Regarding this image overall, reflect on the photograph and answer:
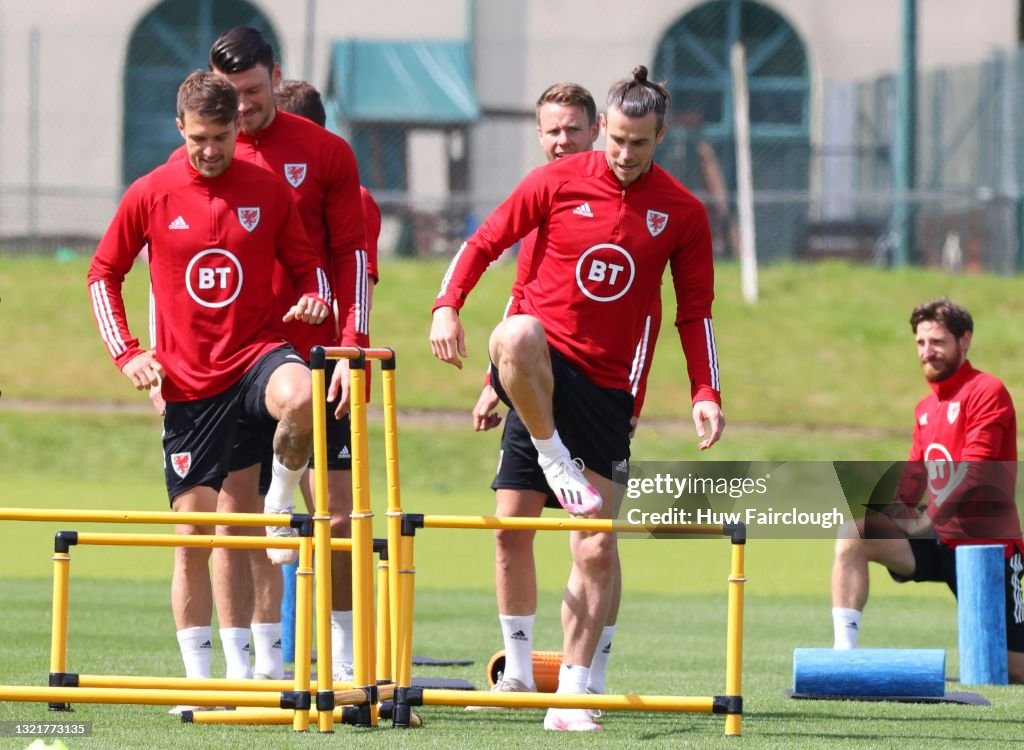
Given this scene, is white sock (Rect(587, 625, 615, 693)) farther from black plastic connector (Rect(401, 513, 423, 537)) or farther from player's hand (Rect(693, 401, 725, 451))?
black plastic connector (Rect(401, 513, 423, 537))

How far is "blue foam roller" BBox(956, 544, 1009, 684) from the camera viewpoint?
8000 mm

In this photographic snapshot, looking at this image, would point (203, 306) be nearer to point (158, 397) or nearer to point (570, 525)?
point (158, 397)

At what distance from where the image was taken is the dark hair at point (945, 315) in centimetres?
848

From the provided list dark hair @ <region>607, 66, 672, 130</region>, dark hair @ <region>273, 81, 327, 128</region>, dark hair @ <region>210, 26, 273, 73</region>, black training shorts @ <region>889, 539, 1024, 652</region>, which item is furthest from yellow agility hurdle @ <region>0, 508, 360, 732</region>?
black training shorts @ <region>889, 539, 1024, 652</region>

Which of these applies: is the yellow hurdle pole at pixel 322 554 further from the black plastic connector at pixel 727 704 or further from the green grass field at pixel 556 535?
the black plastic connector at pixel 727 704

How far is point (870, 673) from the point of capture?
7234 millimetres

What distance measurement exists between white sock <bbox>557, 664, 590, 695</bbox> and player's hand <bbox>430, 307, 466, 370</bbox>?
1137 millimetres

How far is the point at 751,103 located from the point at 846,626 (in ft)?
58.1

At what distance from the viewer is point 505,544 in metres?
6.61

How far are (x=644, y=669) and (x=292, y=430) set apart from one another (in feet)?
9.35

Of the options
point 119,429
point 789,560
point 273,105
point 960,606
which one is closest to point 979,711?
point 960,606

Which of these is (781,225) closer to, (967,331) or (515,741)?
(967,331)

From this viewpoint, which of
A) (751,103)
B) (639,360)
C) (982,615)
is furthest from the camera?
(751,103)

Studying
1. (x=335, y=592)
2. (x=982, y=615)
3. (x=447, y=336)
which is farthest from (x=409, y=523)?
(x=982, y=615)
